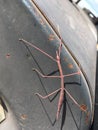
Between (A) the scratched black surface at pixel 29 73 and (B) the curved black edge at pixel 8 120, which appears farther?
(B) the curved black edge at pixel 8 120

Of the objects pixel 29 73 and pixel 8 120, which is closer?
pixel 29 73

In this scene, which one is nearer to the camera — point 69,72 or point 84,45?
point 69,72

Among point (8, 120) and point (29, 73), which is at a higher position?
point (29, 73)

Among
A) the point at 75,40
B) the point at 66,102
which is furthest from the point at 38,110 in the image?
the point at 75,40

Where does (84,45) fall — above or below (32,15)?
below

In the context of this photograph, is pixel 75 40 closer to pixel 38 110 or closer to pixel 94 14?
pixel 38 110

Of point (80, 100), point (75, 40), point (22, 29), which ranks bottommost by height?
point (80, 100)

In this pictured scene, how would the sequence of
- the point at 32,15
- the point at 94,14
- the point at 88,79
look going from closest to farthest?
1. the point at 32,15
2. the point at 88,79
3. the point at 94,14

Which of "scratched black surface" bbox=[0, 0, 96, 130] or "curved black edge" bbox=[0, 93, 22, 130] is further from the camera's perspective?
"curved black edge" bbox=[0, 93, 22, 130]
